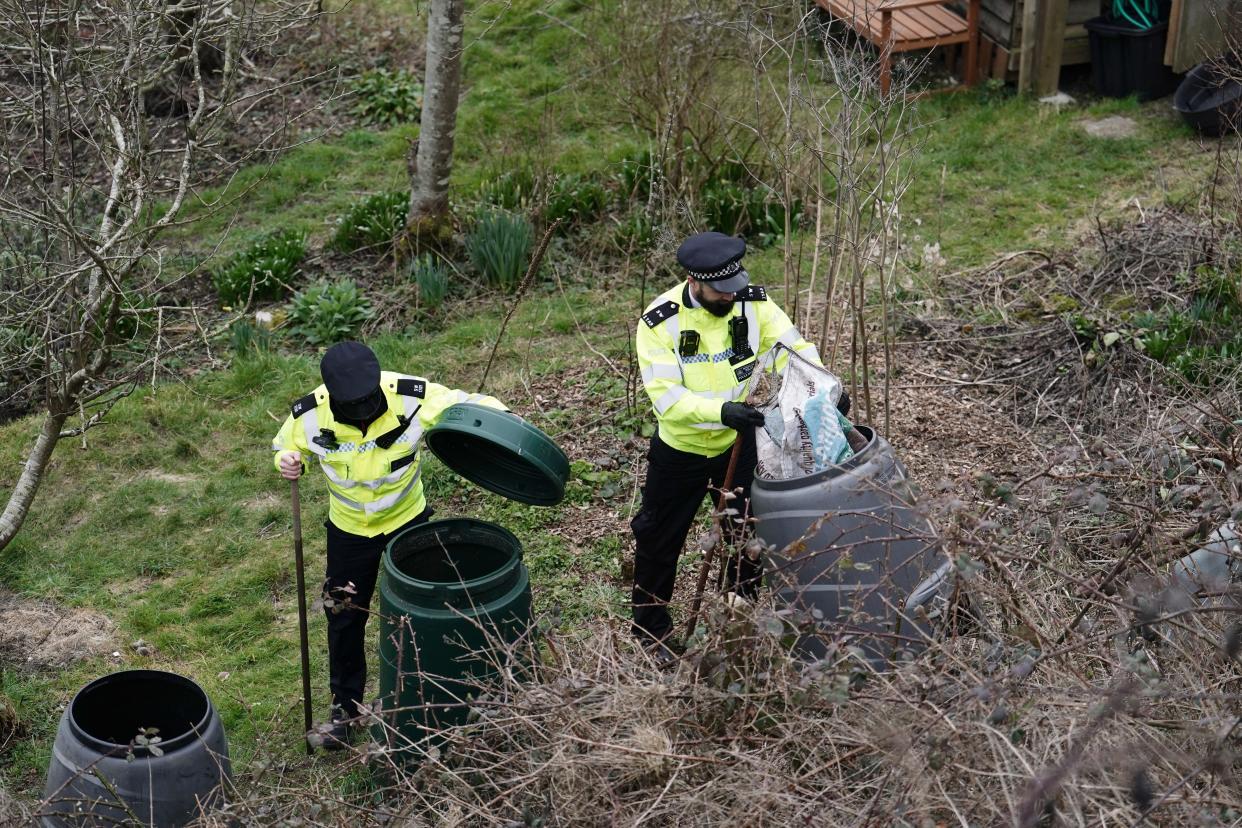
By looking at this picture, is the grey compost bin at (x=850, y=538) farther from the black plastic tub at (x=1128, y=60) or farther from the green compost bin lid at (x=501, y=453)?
the black plastic tub at (x=1128, y=60)

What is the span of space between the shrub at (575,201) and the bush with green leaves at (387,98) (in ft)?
8.29

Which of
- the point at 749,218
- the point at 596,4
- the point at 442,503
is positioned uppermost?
the point at 596,4

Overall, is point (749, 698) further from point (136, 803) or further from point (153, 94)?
point (153, 94)

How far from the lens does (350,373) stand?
4.70 metres

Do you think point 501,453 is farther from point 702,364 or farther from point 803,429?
point 803,429

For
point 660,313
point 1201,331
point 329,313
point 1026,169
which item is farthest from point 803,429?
point 1026,169

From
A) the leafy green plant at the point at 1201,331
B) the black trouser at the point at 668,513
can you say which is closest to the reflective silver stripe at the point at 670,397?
the black trouser at the point at 668,513

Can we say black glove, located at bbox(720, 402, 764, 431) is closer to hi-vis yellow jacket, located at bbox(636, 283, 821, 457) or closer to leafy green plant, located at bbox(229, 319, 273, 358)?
hi-vis yellow jacket, located at bbox(636, 283, 821, 457)

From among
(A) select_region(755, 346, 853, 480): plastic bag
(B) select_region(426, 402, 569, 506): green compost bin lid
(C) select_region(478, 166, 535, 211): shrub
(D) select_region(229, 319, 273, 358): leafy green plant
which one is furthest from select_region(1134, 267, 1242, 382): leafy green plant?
(D) select_region(229, 319, 273, 358): leafy green plant

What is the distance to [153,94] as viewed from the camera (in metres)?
11.6

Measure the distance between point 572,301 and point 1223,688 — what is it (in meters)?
5.61

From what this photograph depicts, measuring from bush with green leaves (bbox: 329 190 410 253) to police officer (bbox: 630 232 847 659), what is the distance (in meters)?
4.46

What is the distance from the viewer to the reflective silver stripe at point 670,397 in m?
4.88

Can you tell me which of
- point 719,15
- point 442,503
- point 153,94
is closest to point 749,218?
point 719,15
